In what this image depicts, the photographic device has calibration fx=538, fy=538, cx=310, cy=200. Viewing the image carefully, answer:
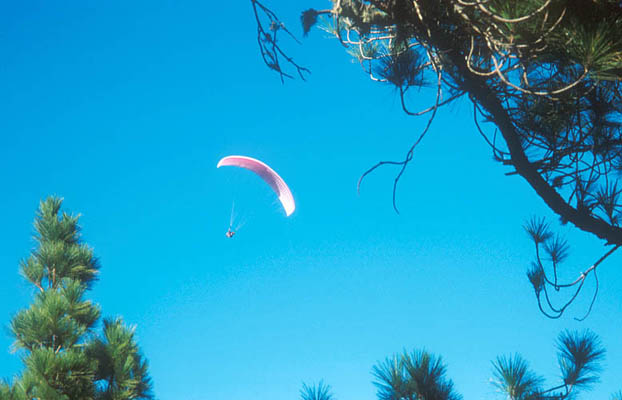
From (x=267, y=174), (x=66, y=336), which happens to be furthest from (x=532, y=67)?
(x=267, y=174)

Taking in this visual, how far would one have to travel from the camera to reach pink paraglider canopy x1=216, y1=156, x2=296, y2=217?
10086mm

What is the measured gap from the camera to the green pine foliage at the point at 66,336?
189 inches

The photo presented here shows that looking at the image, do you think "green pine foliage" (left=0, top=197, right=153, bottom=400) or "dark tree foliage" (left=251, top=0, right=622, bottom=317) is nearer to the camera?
"dark tree foliage" (left=251, top=0, right=622, bottom=317)

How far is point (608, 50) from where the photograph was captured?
7.97 ft

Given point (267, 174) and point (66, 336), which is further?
point (267, 174)

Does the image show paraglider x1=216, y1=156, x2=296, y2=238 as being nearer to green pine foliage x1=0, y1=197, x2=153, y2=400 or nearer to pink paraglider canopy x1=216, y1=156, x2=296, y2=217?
pink paraglider canopy x1=216, y1=156, x2=296, y2=217

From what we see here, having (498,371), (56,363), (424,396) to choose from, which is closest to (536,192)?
(498,371)

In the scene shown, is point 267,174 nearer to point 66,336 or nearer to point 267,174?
point 267,174

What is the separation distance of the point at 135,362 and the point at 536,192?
174 inches

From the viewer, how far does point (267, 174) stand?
10148 mm

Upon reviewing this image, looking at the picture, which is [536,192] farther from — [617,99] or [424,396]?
[424,396]

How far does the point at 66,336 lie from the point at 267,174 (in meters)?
5.48

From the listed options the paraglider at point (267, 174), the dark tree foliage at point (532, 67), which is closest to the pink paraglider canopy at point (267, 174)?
the paraglider at point (267, 174)

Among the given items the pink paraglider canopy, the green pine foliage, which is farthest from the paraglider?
the green pine foliage
